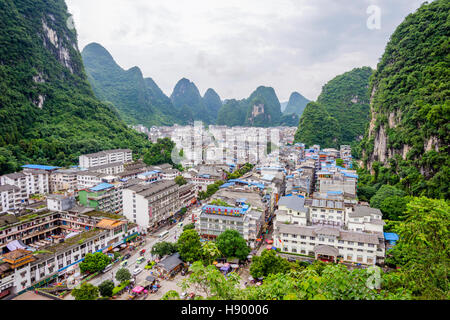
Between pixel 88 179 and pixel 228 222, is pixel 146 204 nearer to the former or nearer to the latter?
pixel 228 222

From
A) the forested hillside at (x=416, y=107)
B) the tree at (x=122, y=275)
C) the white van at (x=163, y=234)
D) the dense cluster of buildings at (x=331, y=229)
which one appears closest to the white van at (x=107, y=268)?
the tree at (x=122, y=275)

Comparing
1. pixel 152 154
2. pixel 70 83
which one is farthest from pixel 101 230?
pixel 70 83

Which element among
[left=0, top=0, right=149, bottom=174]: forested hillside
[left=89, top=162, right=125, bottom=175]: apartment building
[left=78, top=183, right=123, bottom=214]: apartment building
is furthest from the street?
[left=0, top=0, right=149, bottom=174]: forested hillside

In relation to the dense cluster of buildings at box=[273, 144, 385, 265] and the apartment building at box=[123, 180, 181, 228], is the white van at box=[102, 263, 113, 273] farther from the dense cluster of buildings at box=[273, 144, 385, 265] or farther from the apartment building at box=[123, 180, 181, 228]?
the dense cluster of buildings at box=[273, 144, 385, 265]

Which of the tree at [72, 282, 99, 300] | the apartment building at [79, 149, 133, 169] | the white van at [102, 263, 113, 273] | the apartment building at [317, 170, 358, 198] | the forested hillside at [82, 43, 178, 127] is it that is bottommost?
the white van at [102, 263, 113, 273]

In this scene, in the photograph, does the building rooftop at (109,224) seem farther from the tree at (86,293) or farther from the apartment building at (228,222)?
the tree at (86,293)

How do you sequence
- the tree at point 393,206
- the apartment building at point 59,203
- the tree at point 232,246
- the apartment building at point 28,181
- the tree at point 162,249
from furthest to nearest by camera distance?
the apartment building at point 28,181
the apartment building at point 59,203
the tree at point 393,206
the tree at point 162,249
the tree at point 232,246
